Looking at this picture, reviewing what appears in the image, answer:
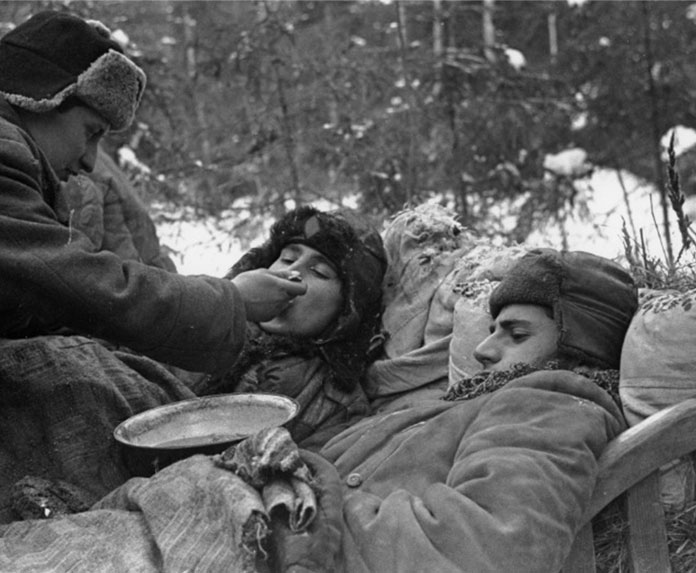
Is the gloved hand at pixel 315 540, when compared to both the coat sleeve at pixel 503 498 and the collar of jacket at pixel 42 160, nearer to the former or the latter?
the coat sleeve at pixel 503 498

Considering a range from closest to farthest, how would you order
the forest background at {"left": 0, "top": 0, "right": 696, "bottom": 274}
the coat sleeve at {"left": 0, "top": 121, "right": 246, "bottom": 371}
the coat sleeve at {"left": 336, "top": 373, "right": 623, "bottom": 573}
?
the coat sleeve at {"left": 336, "top": 373, "right": 623, "bottom": 573}
the coat sleeve at {"left": 0, "top": 121, "right": 246, "bottom": 371}
the forest background at {"left": 0, "top": 0, "right": 696, "bottom": 274}

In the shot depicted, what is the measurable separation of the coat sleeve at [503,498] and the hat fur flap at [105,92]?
4.27ft

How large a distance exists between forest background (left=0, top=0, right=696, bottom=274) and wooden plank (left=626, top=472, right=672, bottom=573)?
413cm

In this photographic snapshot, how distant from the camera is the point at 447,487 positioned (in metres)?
2.48

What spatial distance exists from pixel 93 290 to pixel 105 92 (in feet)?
2.12

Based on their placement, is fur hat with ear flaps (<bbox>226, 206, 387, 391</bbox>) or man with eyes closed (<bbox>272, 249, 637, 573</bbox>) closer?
man with eyes closed (<bbox>272, 249, 637, 573</bbox>)

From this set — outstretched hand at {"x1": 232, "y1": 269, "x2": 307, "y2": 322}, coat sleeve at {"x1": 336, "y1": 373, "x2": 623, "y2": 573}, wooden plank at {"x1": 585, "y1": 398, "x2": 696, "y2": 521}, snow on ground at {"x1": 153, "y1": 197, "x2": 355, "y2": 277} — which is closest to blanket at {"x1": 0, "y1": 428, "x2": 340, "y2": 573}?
coat sleeve at {"x1": 336, "y1": 373, "x2": 623, "y2": 573}

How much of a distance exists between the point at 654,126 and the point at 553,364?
6291 millimetres

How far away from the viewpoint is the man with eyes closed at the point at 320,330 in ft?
12.1

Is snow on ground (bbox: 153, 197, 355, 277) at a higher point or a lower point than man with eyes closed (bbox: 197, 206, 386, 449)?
lower

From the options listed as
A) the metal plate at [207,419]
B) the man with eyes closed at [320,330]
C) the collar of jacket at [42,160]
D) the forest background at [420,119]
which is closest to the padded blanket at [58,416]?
the metal plate at [207,419]

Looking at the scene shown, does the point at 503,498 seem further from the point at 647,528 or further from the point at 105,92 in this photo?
the point at 105,92

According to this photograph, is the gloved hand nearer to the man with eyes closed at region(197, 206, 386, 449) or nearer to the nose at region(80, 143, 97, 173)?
the man with eyes closed at region(197, 206, 386, 449)

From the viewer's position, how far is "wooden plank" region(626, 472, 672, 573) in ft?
8.28
